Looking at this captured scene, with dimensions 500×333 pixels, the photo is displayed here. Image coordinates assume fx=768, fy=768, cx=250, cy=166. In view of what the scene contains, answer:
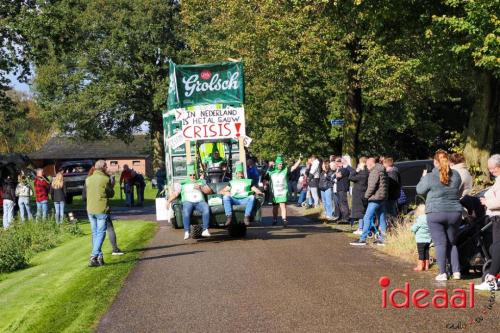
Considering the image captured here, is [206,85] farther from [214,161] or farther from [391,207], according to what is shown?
[391,207]

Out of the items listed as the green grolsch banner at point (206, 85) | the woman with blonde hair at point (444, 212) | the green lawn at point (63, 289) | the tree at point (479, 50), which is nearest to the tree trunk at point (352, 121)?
the tree at point (479, 50)

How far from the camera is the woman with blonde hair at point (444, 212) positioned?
35.5 ft

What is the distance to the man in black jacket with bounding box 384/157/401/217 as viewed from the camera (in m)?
15.8

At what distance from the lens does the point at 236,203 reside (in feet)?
55.8

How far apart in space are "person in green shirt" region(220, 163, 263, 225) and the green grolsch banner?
8.85 feet

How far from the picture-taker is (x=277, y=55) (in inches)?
1077

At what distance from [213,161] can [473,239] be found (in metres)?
9.39

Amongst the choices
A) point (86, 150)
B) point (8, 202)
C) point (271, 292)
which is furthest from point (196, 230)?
point (86, 150)

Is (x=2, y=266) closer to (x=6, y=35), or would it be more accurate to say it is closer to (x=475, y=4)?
(x=475, y=4)

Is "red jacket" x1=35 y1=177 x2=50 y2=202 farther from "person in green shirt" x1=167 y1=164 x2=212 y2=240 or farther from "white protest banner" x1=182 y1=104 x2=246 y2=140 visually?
"person in green shirt" x1=167 y1=164 x2=212 y2=240

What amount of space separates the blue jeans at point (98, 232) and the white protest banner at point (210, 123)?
465 centimetres

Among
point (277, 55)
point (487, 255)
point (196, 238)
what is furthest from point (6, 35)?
point (487, 255)
